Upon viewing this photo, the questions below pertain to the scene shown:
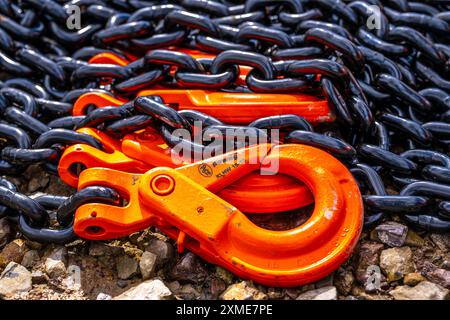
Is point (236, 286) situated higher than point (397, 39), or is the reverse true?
point (397, 39)

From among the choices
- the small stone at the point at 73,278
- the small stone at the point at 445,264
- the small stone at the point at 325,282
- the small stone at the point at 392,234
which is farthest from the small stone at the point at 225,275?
the small stone at the point at 445,264

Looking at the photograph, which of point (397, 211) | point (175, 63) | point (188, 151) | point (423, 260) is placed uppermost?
point (175, 63)

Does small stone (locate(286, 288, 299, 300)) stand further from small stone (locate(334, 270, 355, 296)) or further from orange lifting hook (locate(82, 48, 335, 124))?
orange lifting hook (locate(82, 48, 335, 124))

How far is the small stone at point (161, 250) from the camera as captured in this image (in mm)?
2809

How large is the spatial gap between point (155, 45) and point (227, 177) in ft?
4.01

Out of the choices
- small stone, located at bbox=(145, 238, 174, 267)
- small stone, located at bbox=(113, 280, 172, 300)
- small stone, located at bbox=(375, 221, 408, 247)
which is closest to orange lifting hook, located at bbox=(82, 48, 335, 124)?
small stone, located at bbox=(375, 221, 408, 247)

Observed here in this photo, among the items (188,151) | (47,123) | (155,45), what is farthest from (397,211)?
(47,123)

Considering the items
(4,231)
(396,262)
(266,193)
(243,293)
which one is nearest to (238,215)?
(266,193)

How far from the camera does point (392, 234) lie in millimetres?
2857

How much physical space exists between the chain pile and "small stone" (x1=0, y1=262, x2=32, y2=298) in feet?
0.57

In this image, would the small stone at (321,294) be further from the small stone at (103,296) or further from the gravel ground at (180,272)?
the small stone at (103,296)

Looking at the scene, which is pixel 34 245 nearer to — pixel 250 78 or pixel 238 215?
pixel 238 215
